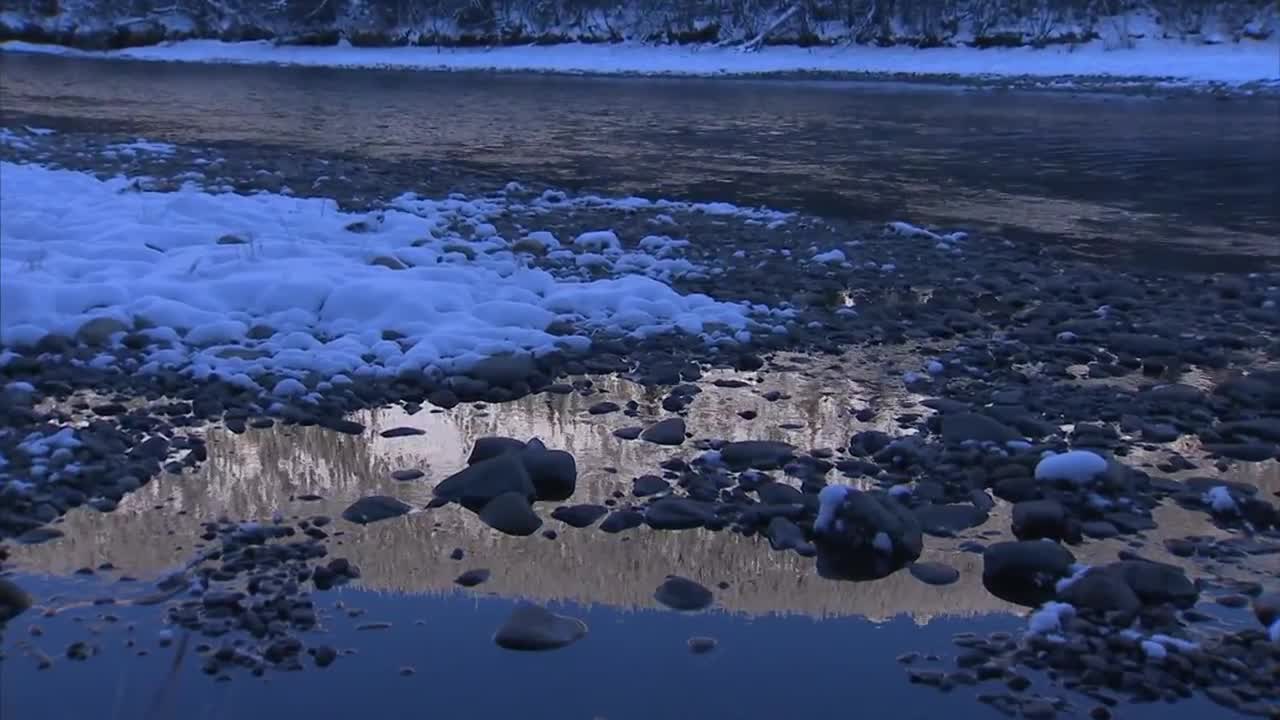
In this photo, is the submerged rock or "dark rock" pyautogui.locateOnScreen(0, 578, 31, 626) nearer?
"dark rock" pyautogui.locateOnScreen(0, 578, 31, 626)

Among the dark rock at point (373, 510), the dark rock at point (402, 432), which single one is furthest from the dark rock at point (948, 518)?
the dark rock at point (402, 432)

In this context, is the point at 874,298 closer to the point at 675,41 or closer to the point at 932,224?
the point at 932,224

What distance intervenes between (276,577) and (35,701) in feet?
3.02

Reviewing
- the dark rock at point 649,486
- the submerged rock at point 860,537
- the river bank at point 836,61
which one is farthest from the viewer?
the river bank at point 836,61

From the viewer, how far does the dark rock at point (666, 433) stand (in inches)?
225

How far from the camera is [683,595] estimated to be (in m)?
4.27

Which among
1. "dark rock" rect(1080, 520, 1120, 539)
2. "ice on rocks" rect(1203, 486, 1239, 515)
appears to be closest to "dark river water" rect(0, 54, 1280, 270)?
"ice on rocks" rect(1203, 486, 1239, 515)

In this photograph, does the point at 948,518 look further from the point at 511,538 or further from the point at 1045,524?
the point at 511,538

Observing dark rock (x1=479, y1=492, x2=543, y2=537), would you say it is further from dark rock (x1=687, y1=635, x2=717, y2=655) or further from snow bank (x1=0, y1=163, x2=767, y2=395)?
snow bank (x1=0, y1=163, x2=767, y2=395)

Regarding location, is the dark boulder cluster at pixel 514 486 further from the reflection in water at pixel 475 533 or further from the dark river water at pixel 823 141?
the dark river water at pixel 823 141

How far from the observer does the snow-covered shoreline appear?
128 feet

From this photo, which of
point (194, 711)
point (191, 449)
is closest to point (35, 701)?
point (194, 711)

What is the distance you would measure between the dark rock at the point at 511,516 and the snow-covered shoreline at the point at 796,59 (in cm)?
3590

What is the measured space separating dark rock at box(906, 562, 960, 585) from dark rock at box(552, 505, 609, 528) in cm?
132
